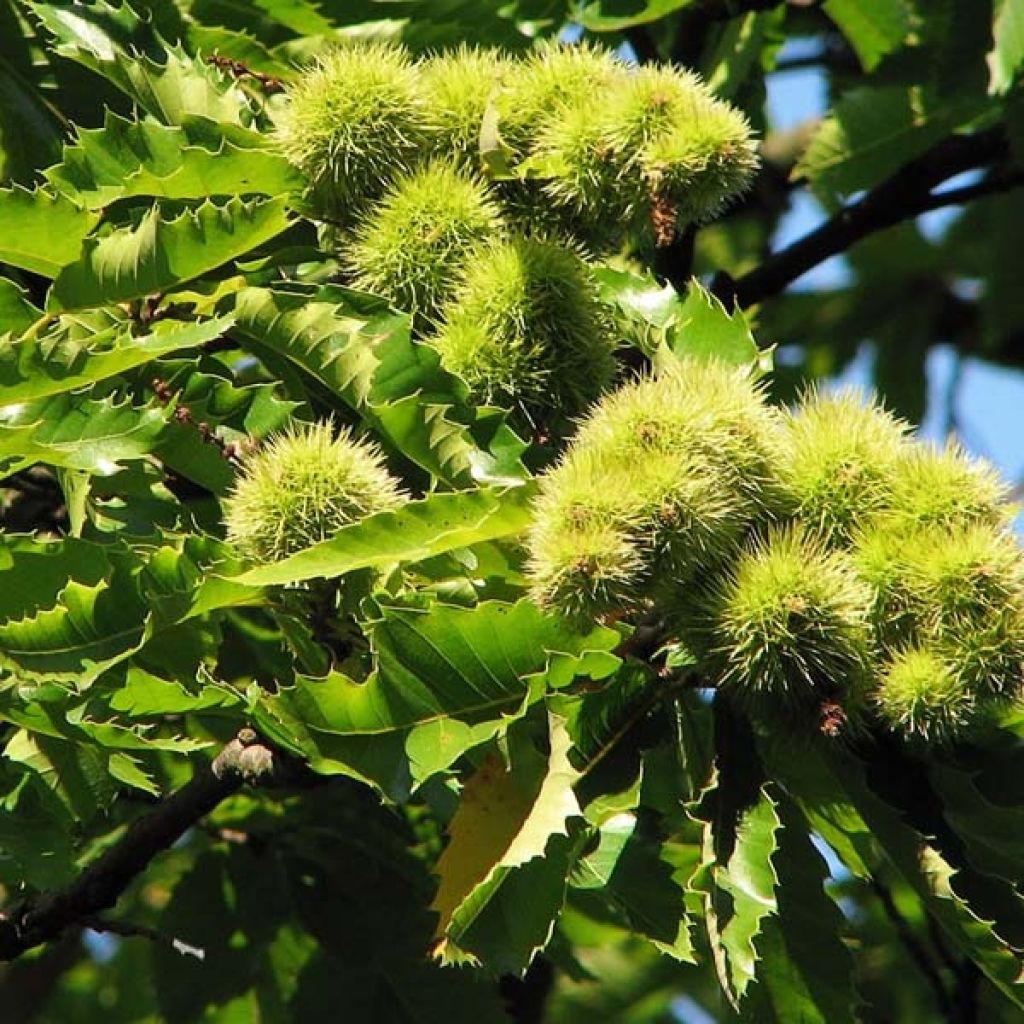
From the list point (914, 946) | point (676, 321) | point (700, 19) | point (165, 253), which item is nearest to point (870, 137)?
point (700, 19)

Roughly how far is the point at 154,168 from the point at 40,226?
0.17 m

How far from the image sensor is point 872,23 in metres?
3.38

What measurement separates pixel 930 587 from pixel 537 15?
154cm

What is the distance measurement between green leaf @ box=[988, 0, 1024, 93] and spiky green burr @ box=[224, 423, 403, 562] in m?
1.22

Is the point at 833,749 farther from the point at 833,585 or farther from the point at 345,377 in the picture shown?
the point at 345,377

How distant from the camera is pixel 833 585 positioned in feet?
6.14

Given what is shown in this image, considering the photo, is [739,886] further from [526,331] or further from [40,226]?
[40,226]

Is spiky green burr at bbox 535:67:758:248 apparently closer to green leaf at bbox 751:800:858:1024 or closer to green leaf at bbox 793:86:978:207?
green leaf at bbox 751:800:858:1024

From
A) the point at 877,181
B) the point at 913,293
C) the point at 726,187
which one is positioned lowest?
the point at 913,293

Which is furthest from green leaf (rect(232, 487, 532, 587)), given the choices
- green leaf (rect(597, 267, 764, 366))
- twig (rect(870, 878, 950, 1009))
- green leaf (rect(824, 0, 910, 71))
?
green leaf (rect(824, 0, 910, 71))

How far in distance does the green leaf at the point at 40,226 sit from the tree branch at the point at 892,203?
4.78ft

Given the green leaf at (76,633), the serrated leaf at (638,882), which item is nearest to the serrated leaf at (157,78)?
the green leaf at (76,633)

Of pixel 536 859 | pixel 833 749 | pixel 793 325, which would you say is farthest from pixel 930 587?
pixel 793 325

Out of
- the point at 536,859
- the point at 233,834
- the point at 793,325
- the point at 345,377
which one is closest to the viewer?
the point at 536,859
